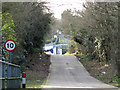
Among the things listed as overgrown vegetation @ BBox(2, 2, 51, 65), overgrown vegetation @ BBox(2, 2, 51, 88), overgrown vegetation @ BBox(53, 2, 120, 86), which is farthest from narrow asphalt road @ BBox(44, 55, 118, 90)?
overgrown vegetation @ BBox(2, 2, 51, 65)

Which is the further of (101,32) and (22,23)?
(101,32)

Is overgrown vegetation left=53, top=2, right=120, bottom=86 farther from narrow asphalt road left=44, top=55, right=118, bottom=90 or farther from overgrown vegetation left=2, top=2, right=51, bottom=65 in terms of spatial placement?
overgrown vegetation left=2, top=2, right=51, bottom=65

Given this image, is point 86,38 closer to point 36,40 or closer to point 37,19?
point 36,40

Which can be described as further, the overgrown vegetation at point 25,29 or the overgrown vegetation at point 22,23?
the overgrown vegetation at point 25,29

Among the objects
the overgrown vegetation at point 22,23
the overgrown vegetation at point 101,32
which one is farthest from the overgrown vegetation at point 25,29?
the overgrown vegetation at point 101,32

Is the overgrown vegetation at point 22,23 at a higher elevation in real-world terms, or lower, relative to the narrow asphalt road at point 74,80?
higher

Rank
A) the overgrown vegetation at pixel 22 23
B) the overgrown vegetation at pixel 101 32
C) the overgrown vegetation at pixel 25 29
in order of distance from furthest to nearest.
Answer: the overgrown vegetation at pixel 101 32, the overgrown vegetation at pixel 25 29, the overgrown vegetation at pixel 22 23

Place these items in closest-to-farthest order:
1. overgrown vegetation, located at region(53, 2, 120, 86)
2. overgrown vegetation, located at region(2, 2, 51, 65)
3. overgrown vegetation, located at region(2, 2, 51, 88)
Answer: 1. overgrown vegetation, located at region(2, 2, 51, 65)
2. overgrown vegetation, located at region(2, 2, 51, 88)
3. overgrown vegetation, located at region(53, 2, 120, 86)

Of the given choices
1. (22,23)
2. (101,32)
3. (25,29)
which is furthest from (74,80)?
(101,32)

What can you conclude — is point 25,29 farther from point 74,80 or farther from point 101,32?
point 101,32

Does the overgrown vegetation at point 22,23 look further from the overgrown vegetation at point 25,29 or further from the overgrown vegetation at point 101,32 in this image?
the overgrown vegetation at point 101,32

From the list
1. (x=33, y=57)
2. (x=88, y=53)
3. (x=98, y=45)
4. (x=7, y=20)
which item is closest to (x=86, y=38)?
(x=88, y=53)

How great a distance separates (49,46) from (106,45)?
43.2 m

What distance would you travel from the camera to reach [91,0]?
90.7 ft
